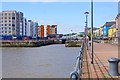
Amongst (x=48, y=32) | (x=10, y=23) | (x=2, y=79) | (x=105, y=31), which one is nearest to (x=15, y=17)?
(x=10, y=23)

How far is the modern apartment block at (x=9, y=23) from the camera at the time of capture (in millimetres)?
121438

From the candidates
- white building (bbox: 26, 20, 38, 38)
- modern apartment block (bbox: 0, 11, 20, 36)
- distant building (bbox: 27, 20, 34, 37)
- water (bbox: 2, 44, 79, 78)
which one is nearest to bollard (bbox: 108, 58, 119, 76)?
water (bbox: 2, 44, 79, 78)

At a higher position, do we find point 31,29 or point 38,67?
point 31,29

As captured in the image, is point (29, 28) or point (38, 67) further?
point (29, 28)

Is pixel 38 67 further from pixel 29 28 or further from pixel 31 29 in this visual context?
pixel 31 29

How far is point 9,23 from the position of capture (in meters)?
125

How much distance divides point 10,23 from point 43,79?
113049mm

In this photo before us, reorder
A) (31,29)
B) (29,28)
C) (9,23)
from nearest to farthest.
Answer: (9,23) < (29,28) < (31,29)

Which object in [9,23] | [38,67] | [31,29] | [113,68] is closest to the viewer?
[113,68]

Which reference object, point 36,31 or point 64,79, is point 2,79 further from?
point 36,31

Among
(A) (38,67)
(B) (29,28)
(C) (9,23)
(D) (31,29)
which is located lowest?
(A) (38,67)

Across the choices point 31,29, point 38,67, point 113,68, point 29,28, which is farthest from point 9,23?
point 113,68

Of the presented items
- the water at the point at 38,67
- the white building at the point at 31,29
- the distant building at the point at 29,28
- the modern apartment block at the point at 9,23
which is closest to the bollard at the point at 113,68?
the water at the point at 38,67

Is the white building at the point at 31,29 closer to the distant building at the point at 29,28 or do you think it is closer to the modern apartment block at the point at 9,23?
the distant building at the point at 29,28
